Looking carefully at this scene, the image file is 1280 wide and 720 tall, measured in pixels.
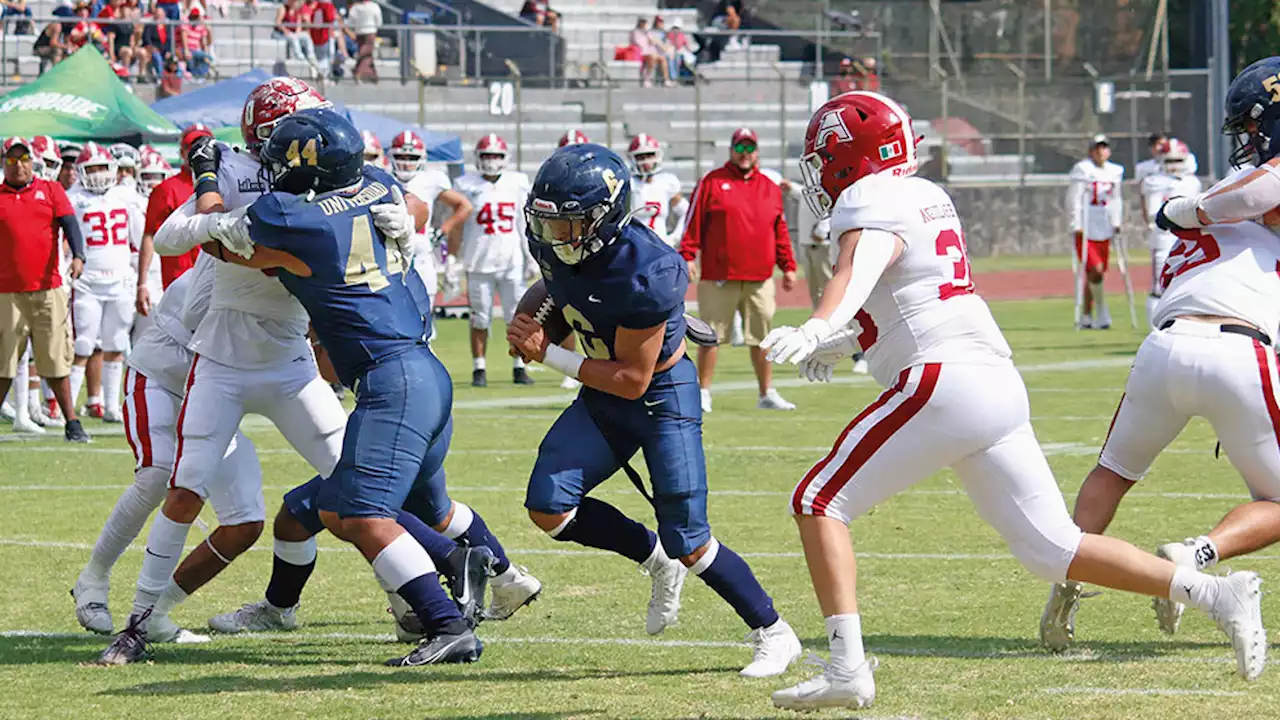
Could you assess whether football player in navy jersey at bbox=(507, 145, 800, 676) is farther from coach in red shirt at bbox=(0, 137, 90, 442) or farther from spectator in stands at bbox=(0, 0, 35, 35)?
spectator in stands at bbox=(0, 0, 35, 35)

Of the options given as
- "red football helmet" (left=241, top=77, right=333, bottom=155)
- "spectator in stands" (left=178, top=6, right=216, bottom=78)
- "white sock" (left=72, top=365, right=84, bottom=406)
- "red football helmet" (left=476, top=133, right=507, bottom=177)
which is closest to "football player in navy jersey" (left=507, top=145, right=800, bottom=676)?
"red football helmet" (left=241, top=77, right=333, bottom=155)

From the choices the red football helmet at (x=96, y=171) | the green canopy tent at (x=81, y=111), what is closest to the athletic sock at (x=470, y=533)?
the red football helmet at (x=96, y=171)

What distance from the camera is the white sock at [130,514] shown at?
21.6ft

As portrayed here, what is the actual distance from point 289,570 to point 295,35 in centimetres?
2334

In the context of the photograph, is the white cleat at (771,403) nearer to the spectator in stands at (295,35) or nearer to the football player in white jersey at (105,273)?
the football player in white jersey at (105,273)

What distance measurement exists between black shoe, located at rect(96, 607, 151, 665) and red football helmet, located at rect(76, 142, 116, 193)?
8676 millimetres

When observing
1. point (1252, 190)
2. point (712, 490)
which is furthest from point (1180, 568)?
point (712, 490)

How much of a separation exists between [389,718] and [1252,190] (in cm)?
323

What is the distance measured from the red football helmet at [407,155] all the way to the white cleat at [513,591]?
9.55 meters

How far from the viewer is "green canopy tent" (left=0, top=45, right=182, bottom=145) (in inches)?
734

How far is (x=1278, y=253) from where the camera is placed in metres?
6.23

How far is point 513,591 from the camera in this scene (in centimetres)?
660

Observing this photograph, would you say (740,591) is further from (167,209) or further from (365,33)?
(365,33)

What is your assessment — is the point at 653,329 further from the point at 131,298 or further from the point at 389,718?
the point at 131,298
